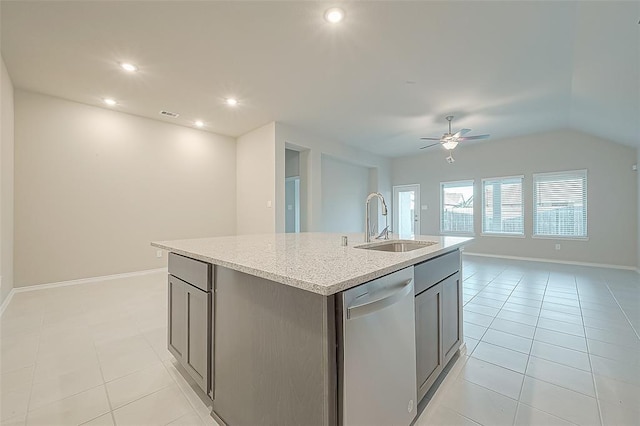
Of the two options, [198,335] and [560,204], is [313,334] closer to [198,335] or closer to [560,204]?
[198,335]

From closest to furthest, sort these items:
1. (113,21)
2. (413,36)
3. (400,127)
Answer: (113,21) → (413,36) → (400,127)

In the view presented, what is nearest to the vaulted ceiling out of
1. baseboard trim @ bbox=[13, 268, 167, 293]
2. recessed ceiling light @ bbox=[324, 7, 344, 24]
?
recessed ceiling light @ bbox=[324, 7, 344, 24]

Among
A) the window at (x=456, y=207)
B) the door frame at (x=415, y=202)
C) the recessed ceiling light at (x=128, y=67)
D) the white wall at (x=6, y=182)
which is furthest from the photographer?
the door frame at (x=415, y=202)

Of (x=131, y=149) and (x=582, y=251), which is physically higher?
(x=131, y=149)

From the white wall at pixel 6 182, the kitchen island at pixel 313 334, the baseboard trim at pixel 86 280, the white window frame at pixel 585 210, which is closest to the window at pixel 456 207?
the white window frame at pixel 585 210

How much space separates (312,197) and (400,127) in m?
2.27

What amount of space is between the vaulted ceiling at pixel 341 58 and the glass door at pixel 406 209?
131 inches

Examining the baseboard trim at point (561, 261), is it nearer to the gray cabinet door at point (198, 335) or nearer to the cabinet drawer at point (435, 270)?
the cabinet drawer at point (435, 270)

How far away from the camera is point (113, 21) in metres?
2.37

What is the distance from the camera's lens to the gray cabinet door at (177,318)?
1638 mm

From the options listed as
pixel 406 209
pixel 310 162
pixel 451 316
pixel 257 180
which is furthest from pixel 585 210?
pixel 257 180

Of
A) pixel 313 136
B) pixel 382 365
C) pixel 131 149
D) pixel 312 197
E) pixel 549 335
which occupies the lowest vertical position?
pixel 549 335

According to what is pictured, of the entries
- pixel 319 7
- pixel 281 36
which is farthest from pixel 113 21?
pixel 319 7

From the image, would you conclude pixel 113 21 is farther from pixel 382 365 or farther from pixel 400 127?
pixel 400 127
